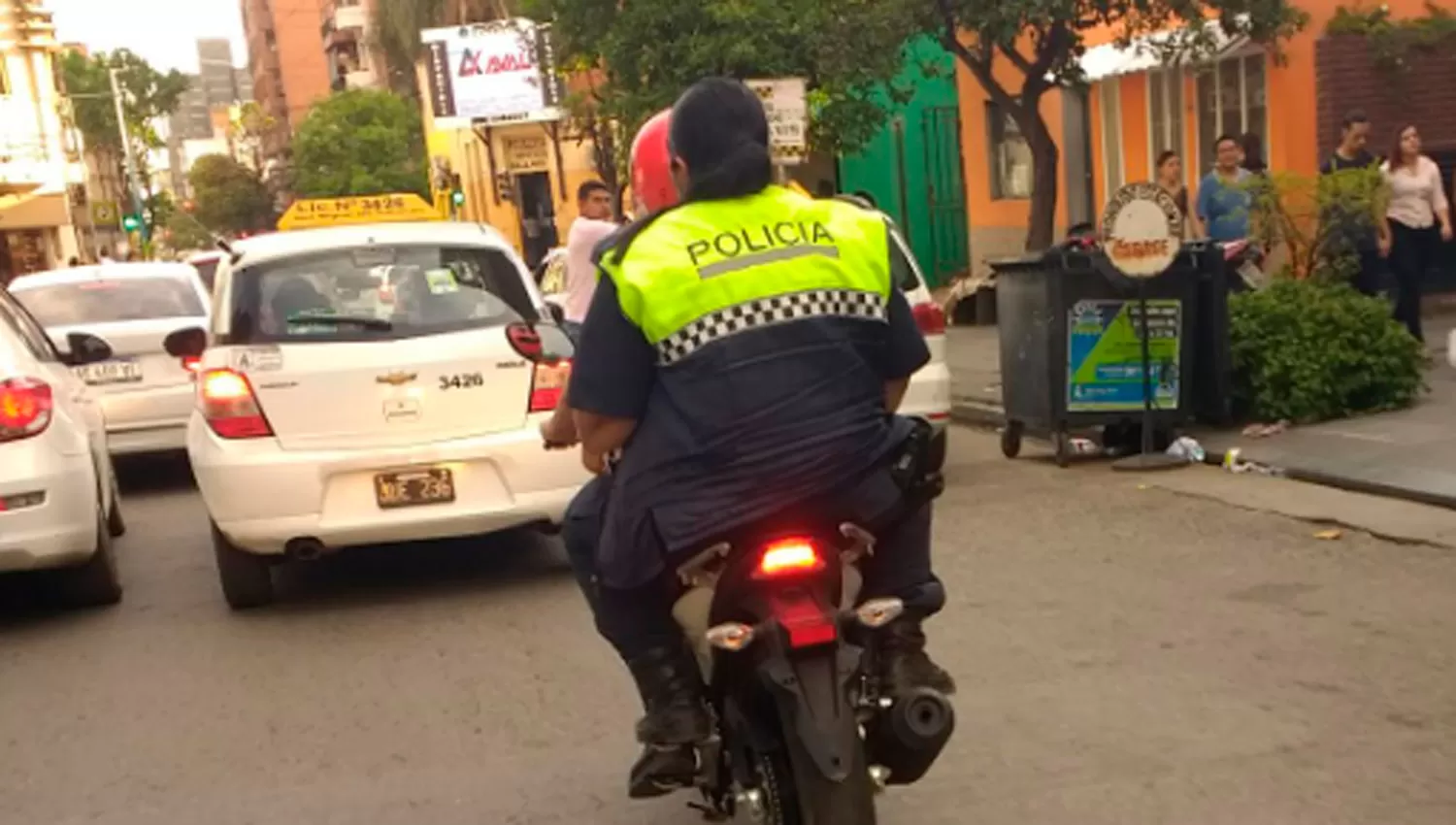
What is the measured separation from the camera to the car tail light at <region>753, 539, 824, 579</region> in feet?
11.0

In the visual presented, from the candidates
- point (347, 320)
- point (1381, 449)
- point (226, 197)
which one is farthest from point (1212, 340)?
point (226, 197)

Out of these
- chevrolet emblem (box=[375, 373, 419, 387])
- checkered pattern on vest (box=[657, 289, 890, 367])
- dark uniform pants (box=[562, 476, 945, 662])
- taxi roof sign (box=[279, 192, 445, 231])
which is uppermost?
checkered pattern on vest (box=[657, 289, 890, 367])

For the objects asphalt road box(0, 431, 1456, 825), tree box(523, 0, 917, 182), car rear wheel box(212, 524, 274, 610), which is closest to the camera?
asphalt road box(0, 431, 1456, 825)

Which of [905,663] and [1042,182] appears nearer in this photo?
[905,663]

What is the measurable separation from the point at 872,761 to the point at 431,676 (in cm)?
274

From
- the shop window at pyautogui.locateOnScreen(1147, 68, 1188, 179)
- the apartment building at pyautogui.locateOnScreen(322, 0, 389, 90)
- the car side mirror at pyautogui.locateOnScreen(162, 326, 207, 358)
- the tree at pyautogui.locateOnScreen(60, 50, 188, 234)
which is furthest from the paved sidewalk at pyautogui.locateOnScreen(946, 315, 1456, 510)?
the tree at pyautogui.locateOnScreen(60, 50, 188, 234)

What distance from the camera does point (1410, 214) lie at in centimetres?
1170

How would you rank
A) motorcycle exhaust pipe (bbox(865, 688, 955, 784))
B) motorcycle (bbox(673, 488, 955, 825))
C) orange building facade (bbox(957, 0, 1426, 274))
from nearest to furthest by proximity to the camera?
motorcycle (bbox(673, 488, 955, 825)) → motorcycle exhaust pipe (bbox(865, 688, 955, 784)) → orange building facade (bbox(957, 0, 1426, 274))

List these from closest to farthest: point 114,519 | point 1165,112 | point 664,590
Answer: point 664,590 → point 114,519 → point 1165,112

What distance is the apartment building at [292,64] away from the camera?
112625 millimetres

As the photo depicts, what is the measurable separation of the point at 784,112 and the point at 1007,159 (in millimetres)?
9510

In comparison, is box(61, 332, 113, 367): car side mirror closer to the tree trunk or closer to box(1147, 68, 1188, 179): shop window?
the tree trunk

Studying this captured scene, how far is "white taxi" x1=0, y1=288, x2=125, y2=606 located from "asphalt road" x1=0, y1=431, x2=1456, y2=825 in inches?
8.8

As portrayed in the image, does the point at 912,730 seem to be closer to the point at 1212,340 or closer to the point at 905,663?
the point at 905,663
